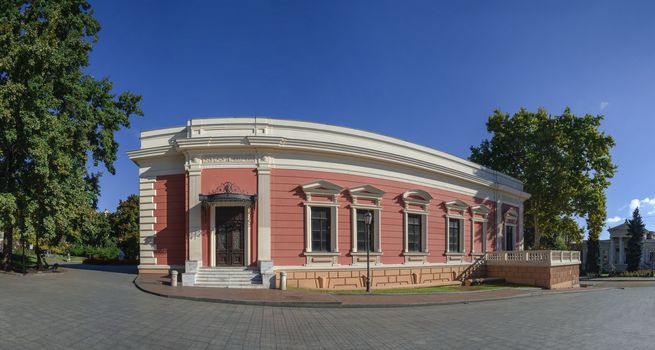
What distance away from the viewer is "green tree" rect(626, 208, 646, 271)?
5272cm

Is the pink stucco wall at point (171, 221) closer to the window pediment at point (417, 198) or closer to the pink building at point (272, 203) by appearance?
the pink building at point (272, 203)

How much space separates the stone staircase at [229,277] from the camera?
16.8 metres

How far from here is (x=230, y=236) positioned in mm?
18438

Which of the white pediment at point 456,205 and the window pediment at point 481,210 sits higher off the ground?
the white pediment at point 456,205

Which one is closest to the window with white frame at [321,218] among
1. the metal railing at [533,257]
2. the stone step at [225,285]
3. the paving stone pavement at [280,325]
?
the stone step at [225,285]

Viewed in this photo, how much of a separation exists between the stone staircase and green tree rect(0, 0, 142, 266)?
25.5 ft

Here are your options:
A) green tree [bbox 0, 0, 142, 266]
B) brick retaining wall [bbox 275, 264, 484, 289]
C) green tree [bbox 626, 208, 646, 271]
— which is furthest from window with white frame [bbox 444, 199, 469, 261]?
green tree [bbox 626, 208, 646, 271]

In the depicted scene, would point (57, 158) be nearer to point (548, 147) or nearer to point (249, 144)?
point (249, 144)

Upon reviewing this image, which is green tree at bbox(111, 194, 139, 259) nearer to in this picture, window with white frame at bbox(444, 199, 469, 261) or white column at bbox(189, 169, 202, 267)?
white column at bbox(189, 169, 202, 267)

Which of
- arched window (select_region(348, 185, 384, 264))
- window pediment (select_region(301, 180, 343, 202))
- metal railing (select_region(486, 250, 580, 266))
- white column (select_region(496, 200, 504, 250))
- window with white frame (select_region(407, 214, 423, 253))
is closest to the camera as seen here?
window pediment (select_region(301, 180, 343, 202))

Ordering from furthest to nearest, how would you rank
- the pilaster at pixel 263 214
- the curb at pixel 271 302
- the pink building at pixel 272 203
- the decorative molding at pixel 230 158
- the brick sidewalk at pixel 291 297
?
the decorative molding at pixel 230 158
the pink building at pixel 272 203
the pilaster at pixel 263 214
the brick sidewalk at pixel 291 297
the curb at pixel 271 302

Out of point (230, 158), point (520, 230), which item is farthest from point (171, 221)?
point (520, 230)

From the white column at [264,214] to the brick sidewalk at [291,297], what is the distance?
2.13 metres

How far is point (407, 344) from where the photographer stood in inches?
332
